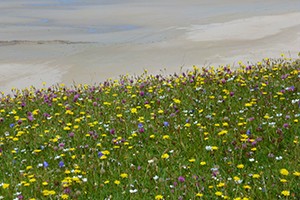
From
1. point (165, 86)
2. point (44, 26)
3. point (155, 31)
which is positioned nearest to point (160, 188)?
point (165, 86)

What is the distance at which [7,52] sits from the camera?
1097 inches

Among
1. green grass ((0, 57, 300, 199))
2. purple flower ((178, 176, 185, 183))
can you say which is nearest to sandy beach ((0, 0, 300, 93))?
green grass ((0, 57, 300, 199))

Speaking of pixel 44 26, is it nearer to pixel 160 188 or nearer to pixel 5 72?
pixel 5 72

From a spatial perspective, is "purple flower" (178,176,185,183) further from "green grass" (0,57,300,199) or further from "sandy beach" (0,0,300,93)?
"sandy beach" (0,0,300,93)

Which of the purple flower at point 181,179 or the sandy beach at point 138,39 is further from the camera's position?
the sandy beach at point 138,39

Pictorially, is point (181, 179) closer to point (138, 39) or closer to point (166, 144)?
point (166, 144)

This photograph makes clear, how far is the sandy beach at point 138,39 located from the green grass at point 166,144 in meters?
7.79

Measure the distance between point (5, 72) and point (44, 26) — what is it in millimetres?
14927

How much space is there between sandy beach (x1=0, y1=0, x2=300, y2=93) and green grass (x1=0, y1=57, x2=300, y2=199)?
25.6 feet

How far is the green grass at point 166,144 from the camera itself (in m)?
5.59

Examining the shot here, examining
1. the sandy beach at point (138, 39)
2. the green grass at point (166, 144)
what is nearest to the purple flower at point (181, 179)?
the green grass at point (166, 144)

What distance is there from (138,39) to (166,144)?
21.7 m

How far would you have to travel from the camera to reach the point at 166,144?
281 inches

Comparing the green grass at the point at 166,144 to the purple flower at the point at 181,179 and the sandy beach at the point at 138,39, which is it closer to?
the purple flower at the point at 181,179
